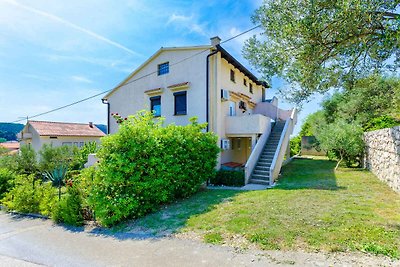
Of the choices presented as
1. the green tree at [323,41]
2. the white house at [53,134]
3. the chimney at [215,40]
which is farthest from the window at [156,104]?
the white house at [53,134]

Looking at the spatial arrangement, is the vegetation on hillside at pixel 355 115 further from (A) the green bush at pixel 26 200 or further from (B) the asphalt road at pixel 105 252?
(A) the green bush at pixel 26 200

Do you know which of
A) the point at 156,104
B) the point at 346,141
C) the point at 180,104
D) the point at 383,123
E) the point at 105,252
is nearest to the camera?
the point at 105,252

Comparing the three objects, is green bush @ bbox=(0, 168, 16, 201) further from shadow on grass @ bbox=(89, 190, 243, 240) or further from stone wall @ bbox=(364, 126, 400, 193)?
stone wall @ bbox=(364, 126, 400, 193)

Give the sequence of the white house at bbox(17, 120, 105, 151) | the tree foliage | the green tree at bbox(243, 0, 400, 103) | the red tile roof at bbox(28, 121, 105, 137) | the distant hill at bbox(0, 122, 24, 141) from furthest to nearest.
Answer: the distant hill at bbox(0, 122, 24, 141) → the red tile roof at bbox(28, 121, 105, 137) → the white house at bbox(17, 120, 105, 151) → the tree foliage → the green tree at bbox(243, 0, 400, 103)

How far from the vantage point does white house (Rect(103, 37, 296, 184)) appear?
517 inches

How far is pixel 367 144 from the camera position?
47.3 ft

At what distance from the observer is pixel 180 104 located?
47.3 ft

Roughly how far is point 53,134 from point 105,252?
26.6 meters

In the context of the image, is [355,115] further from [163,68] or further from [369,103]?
[163,68]

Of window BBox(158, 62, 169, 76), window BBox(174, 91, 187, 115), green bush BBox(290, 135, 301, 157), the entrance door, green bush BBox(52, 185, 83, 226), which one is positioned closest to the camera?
green bush BBox(52, 185, 83, 226)

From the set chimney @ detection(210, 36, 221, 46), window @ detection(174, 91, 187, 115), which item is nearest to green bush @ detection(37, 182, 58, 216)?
window @ detection(174, 91, 187, 115)

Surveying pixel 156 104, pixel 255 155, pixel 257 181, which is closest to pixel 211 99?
pixel 255 155

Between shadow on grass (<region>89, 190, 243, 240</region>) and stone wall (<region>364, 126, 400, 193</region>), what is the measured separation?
22.2 feet

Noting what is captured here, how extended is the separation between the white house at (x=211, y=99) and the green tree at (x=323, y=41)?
4305mm
